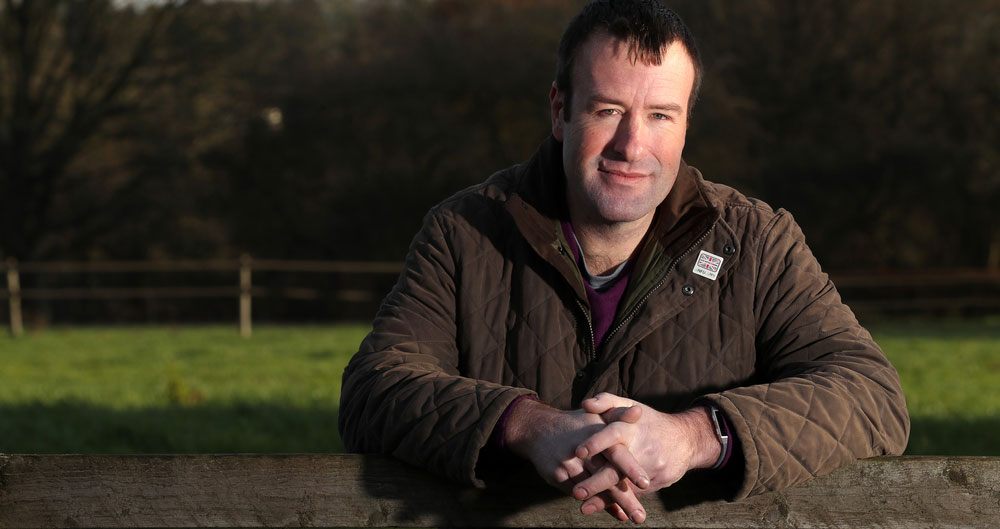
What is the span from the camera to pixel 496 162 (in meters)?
26.0

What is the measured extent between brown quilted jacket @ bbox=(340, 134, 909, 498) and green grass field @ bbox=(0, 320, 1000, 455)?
4.18 meters

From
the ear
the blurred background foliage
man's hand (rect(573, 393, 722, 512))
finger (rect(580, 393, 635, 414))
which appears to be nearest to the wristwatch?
man's hand (rect(573, 393, 722, 512))

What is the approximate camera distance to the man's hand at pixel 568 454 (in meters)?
1.74

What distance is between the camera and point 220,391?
9.44 meters

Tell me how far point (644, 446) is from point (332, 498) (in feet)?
1.64

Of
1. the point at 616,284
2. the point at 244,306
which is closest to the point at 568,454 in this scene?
the point at 616,284

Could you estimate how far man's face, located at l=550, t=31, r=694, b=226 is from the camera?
2314 millimetres

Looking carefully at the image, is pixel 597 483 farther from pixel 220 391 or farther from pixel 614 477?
pixel 220 391

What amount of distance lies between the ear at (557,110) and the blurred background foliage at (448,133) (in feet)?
73.8

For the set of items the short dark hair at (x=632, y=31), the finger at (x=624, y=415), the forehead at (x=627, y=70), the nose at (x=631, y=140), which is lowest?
the finger at (x=624, y=415)

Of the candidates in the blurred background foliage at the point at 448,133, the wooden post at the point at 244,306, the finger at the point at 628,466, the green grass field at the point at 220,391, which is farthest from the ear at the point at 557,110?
the blurred background foliage at the point at 448,133

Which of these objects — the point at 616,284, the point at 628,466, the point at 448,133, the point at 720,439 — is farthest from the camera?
the point at 448,133

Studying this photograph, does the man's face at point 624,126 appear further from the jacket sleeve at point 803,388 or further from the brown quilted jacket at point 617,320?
the jacket sleeve at point 803,388

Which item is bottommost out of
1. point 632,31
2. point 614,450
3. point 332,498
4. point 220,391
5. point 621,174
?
point 220,391
